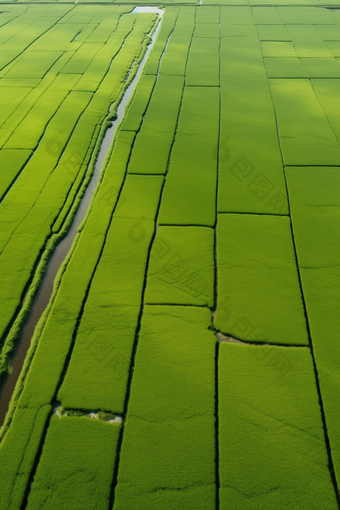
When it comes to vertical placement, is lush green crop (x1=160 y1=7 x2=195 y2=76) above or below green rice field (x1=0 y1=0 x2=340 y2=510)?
above

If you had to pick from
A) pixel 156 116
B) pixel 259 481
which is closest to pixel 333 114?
pixel 156 116

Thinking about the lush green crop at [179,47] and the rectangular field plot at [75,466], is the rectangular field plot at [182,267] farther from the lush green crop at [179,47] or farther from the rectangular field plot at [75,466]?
the lush green crop at [179,47]

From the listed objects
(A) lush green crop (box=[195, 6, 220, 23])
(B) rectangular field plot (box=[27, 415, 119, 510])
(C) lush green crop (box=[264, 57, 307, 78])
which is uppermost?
(A) lush green crop (box=[195, 6, 220, 23])

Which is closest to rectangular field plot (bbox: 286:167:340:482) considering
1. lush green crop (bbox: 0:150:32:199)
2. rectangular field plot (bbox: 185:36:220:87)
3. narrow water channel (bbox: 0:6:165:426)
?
narrow water channel (bbox: 0:6:165:426)

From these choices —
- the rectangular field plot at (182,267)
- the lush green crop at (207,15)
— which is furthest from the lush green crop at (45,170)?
the lush green crop at (207,15)

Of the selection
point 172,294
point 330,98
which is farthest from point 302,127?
point 172,294

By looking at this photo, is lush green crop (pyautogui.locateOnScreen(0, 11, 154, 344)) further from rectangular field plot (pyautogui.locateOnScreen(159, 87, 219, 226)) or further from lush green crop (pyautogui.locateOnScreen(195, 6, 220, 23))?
lush green crop (pyautogui.locateOnScreen(195, 6, 220, 23))
